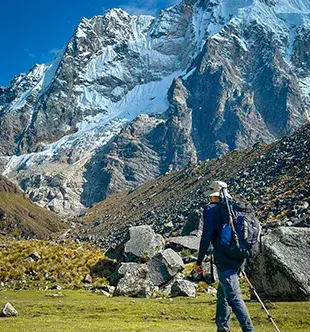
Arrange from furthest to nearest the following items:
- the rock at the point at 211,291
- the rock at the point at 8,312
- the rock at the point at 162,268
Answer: the rock at the point at 162,268 < the rock at the point at 211,291 < the rock at the point at 8,312

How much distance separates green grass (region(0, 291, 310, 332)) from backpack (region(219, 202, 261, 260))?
3531mm

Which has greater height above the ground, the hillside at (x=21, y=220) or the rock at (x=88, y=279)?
the hillside at (x=21, y=220)

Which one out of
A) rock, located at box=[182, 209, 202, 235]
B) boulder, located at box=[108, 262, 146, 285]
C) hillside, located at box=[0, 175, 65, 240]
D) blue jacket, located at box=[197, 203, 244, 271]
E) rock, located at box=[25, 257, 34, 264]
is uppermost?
hillside, located at box=[0, 175, 65, 240]

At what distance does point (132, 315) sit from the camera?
620 inches

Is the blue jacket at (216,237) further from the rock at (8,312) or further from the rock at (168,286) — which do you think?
the rock at (168,286)

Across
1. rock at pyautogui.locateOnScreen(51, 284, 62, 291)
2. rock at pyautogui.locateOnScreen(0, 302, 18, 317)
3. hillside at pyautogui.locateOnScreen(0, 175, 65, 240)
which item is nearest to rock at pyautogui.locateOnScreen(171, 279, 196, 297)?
rock at pyautogui.locateOnScreen(51, 284, 62, 291)

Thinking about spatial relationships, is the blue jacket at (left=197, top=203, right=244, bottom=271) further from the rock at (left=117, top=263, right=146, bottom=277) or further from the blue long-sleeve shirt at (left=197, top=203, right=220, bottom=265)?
the rock at (left=117, top=263, right=146, bottom=277)

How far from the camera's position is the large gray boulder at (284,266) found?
53.4ft

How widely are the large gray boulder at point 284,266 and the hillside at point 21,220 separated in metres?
114

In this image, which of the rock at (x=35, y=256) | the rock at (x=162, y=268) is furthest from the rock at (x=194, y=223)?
the rock at (x=35, y=256)

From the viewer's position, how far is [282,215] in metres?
41.0

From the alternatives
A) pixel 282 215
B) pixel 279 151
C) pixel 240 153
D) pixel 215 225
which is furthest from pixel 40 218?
pixel 215 225

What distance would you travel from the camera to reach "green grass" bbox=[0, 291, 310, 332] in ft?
43.5

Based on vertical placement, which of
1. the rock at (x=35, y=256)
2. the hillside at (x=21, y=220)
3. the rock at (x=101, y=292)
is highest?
the hillside at (x=21, y=220)
